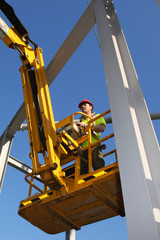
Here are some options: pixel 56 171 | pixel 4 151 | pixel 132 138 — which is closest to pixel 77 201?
pixel 56 171

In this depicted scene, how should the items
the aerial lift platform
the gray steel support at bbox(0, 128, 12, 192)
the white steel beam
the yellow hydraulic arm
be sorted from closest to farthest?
the white steel beam, the aerial lift platform, the yellow hydraulic arm, the gray steel support at bbox(0, 128, 12, 192)

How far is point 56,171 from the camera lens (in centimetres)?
557

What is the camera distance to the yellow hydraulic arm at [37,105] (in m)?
5.57

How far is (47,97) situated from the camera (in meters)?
6.57

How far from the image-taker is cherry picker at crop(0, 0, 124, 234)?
5.31m

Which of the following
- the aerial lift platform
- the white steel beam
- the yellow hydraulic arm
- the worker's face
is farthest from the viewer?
the worker's face

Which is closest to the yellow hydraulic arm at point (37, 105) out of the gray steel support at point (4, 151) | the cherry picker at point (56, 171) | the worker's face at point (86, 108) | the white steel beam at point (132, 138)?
the cherry picker at point (56, 171)

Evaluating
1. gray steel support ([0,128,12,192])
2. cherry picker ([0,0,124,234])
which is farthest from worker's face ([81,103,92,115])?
gray steel support ([0,128,12,192])

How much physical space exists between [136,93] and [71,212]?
9.60 ft

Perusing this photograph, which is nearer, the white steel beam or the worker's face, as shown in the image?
the white steel beam

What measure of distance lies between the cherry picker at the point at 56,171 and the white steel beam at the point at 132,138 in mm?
1120

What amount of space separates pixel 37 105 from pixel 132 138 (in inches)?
124

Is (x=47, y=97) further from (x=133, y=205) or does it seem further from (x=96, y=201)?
(x=133, y=205)

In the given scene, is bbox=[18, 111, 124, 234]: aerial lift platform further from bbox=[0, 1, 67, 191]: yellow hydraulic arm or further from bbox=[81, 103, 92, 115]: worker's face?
bbox=[81, 103, 92, 115]: worker's face
